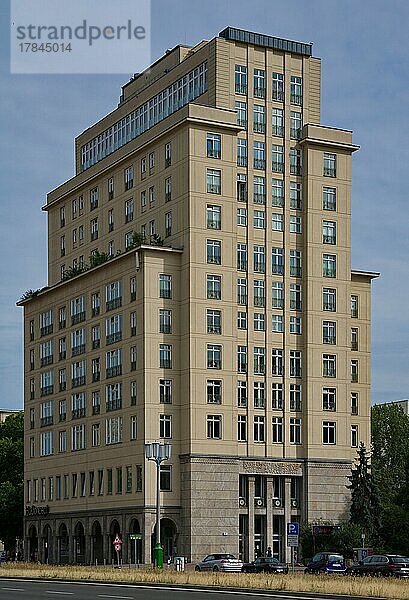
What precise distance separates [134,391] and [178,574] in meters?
41.4

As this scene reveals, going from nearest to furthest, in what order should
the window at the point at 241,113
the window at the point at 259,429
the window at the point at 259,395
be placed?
the window at the point at 259,429 < the window at the point at 259,395 < the window at the point at 241,113

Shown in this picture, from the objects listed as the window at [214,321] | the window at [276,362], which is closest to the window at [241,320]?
the window at [214,321]

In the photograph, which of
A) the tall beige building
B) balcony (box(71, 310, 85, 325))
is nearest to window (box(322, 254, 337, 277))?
the tall beige building

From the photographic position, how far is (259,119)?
111m

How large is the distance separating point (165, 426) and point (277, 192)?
23.0 m

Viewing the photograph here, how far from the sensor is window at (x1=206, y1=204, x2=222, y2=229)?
106 meters

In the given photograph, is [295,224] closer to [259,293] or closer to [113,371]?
[259,293]

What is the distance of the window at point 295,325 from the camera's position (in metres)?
110

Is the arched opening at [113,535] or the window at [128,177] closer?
the arched opening at [113,535]

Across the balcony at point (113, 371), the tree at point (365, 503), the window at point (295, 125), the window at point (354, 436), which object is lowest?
the tree at point (365, 503)

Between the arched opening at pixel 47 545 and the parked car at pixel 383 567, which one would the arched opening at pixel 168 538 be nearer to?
the arched opening at pixel 47 545

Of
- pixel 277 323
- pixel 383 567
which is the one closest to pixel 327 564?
pixel 383 567

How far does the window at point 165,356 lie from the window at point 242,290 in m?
7.78

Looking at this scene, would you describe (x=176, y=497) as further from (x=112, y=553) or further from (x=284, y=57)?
(x=284, y=57)
